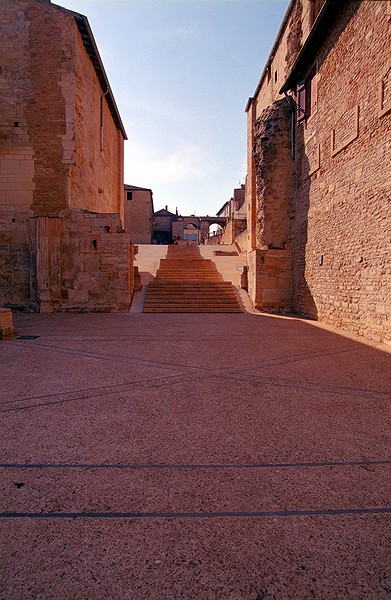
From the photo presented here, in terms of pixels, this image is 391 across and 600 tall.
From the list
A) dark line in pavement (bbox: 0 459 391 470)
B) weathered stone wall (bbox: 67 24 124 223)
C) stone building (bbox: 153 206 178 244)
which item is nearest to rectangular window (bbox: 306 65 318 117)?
weathered stone wall (bbox: 67 24 124 223)

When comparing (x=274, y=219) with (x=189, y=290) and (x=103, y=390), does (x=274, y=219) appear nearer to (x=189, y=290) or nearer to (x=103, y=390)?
(x=189, y=290)

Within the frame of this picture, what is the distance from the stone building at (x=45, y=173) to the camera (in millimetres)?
11406

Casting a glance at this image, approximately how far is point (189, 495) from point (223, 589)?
2.08 ft

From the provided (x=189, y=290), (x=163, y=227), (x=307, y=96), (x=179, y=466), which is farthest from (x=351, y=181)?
(x=163, y=227)

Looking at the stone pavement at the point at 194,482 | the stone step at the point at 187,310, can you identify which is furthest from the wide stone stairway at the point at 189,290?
the stone pavement at the point at 194,482

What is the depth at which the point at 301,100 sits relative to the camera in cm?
1122

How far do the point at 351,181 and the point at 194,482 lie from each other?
807 cm

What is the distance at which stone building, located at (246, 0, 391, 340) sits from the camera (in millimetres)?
6848

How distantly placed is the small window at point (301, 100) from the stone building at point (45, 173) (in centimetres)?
717

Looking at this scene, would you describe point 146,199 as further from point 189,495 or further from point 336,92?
point 189,495

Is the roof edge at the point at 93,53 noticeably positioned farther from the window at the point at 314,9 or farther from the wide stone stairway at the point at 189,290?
the wide stone stairway at the point at 189,290

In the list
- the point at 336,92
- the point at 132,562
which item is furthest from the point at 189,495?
the point at 336,92

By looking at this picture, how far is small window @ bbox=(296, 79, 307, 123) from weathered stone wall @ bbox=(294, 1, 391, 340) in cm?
49

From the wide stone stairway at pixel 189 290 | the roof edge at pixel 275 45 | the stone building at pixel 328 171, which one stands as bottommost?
the wide stone stairway at pixel 189 290
